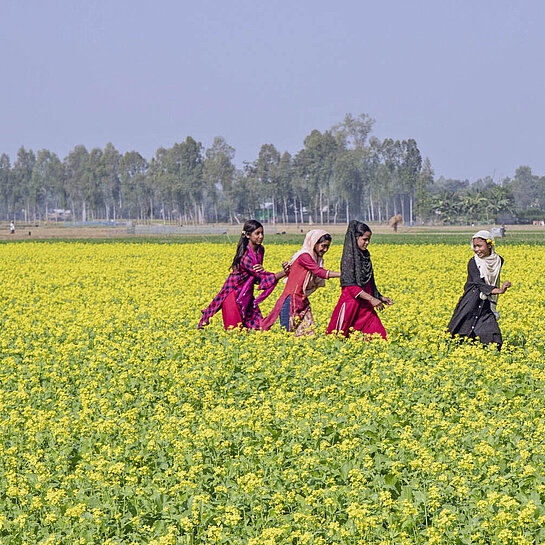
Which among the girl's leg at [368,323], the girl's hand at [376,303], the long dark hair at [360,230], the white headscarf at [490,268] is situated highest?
the long dark hair at [360,230]

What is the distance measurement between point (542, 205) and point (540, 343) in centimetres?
16494

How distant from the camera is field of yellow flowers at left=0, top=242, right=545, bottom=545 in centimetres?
526

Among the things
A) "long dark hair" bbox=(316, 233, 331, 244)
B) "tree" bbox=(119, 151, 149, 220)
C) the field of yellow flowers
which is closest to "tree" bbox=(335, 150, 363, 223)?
"tree" bbox=(119, 151, 149, 220)

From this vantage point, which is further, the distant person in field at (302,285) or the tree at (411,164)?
the tree at (411,164)

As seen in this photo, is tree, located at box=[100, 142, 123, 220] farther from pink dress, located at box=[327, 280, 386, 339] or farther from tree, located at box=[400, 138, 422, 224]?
pink dress, located at box=[327, 280, 386, 339]

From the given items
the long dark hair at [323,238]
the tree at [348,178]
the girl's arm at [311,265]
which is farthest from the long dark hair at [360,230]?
the tree at [348,178]

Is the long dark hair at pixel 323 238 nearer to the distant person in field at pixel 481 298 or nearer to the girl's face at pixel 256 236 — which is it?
the girl's face at pixel 256 236

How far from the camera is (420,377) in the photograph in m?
8.41

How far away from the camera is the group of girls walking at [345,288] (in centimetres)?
1054

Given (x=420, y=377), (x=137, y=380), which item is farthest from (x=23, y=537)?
(x=420, y=377)

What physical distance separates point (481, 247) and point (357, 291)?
1.81 m

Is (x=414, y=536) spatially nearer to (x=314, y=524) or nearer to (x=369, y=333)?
(x=314, y=524)

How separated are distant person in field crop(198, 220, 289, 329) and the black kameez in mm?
2632

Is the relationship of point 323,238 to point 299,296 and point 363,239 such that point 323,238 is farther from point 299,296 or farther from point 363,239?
point 299,296
